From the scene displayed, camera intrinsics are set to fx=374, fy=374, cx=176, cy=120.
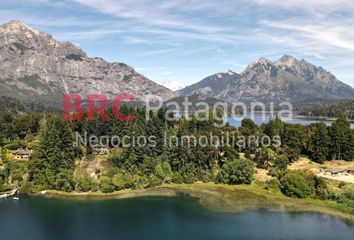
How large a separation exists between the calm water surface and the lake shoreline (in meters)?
3.05

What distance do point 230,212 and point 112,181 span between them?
32.6 meters

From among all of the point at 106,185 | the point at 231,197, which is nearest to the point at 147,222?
the point at 106,185

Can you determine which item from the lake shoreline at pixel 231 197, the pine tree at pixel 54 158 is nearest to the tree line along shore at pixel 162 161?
the pine tree at pixel 54 158

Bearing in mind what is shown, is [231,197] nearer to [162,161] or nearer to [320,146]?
[162,161]

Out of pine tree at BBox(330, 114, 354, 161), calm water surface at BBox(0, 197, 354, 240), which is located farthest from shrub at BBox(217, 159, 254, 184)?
pine tree at BBox(330, 114, 354, 161)

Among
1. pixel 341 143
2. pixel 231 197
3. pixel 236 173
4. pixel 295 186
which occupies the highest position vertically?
pixel 341 143

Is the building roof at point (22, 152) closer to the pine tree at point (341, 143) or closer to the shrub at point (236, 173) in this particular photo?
the shrub at point (236, 173)

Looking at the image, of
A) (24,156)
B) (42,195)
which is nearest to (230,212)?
(42,195)

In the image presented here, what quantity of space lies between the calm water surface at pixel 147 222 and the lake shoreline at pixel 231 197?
305 centimetres

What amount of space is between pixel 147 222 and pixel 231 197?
23834 mm

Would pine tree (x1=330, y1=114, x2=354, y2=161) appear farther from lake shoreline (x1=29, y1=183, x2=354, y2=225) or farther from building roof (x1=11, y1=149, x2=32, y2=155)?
building roof (x1=11, y1=149, x2=32, y2=155)

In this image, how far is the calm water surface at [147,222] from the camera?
6964 cm

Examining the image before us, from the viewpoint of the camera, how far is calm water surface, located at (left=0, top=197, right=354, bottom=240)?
69.6m

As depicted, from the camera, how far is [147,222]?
254 feet
